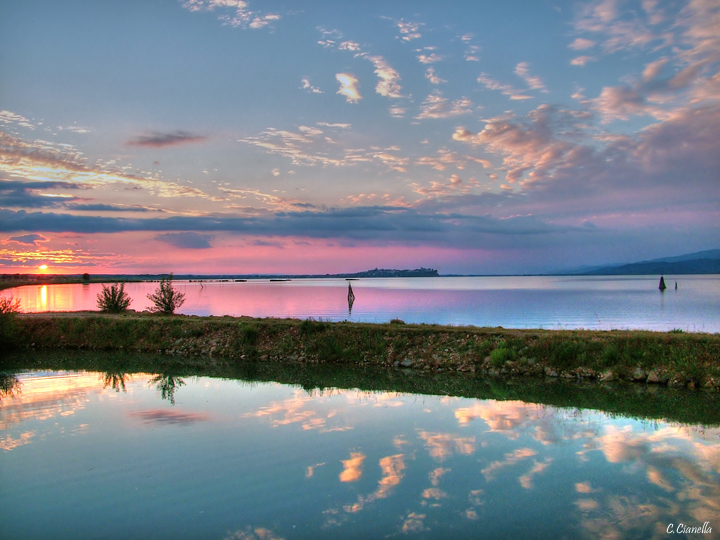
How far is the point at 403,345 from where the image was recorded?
24297mm

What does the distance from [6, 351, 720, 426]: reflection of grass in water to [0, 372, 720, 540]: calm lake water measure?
5.10 ft

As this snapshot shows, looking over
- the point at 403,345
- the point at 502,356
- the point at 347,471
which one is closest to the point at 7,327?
the point at 403,345

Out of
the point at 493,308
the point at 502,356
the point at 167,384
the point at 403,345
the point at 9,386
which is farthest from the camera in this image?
the point at 493,308

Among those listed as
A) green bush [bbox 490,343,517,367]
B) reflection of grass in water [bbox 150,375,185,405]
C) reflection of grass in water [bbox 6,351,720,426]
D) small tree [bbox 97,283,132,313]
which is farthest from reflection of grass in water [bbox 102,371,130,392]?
small tree [bbox 97,283,132,313]

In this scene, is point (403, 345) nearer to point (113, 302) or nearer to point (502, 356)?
point (502, 356)

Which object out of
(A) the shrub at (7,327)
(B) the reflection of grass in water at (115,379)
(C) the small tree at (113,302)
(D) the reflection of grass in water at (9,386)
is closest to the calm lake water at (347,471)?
(D) the reflection of grass in water at (9,386)

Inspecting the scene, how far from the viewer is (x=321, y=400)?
17078 mm

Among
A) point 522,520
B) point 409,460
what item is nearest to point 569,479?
point 522,520

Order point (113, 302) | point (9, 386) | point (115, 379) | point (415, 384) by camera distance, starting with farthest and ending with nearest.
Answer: point (113, 302)
point (115, 379)
point (415, 384)
point (9, 386)

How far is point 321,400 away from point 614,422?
955 cm

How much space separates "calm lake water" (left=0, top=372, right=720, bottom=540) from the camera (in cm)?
775

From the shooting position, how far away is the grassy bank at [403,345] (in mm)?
19219

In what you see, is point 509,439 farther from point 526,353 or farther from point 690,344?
point 690,344

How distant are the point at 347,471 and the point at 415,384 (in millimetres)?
10111
